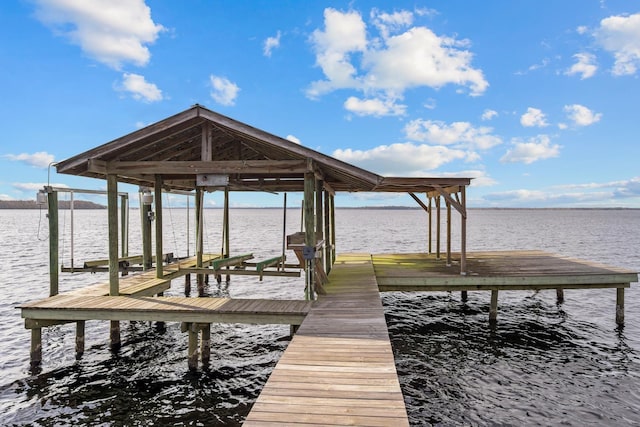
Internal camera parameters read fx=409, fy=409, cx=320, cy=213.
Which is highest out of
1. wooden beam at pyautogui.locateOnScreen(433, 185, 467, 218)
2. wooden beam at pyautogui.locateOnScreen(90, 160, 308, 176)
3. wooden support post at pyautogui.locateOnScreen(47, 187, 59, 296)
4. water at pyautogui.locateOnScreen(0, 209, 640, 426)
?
wooden beam at pyautogui.locateOnScreen(90, 160, 308, 176)

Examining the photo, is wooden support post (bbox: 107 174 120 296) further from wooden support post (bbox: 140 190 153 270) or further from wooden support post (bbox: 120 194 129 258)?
wooden support post (bbox: 120 194 129 258)

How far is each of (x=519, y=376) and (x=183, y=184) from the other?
12.0 m

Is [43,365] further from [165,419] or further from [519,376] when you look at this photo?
[519,376]

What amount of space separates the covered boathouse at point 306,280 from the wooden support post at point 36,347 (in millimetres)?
28

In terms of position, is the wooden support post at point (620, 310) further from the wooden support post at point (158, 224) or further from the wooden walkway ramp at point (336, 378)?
the wooden support post at point (158, 224)

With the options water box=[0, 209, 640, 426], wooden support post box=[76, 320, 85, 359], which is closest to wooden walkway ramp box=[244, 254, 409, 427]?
water box=[0, 209, 640, 426]

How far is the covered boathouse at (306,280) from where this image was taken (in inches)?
192

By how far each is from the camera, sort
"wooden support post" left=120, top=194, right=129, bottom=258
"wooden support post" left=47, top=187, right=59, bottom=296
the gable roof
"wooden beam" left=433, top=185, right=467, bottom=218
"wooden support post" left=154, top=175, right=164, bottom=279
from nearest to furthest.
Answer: the gable roof, "wooden support post" left=47, top=187, right=59, bottom=296, "wooden support post" left=154, top=175, right=164, bottom=279, "wooden beam" left=433, top=185, right=467, bottom=218, "wooden support post" left=120, top=194, right=129, bottom=258

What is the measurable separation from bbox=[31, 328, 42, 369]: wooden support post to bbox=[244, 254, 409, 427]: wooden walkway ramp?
6.58m

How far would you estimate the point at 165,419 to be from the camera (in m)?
7.60

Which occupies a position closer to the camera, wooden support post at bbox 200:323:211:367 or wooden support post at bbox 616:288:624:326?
wooden support post at bbox 200:323:211:367

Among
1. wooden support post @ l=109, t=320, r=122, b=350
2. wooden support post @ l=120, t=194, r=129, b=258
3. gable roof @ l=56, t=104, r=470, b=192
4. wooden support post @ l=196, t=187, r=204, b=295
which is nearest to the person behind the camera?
gable roof @ l=56, t=104, r=470, b=192

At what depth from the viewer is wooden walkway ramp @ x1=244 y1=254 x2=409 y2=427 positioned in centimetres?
420

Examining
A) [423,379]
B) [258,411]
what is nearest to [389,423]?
[258,411]
